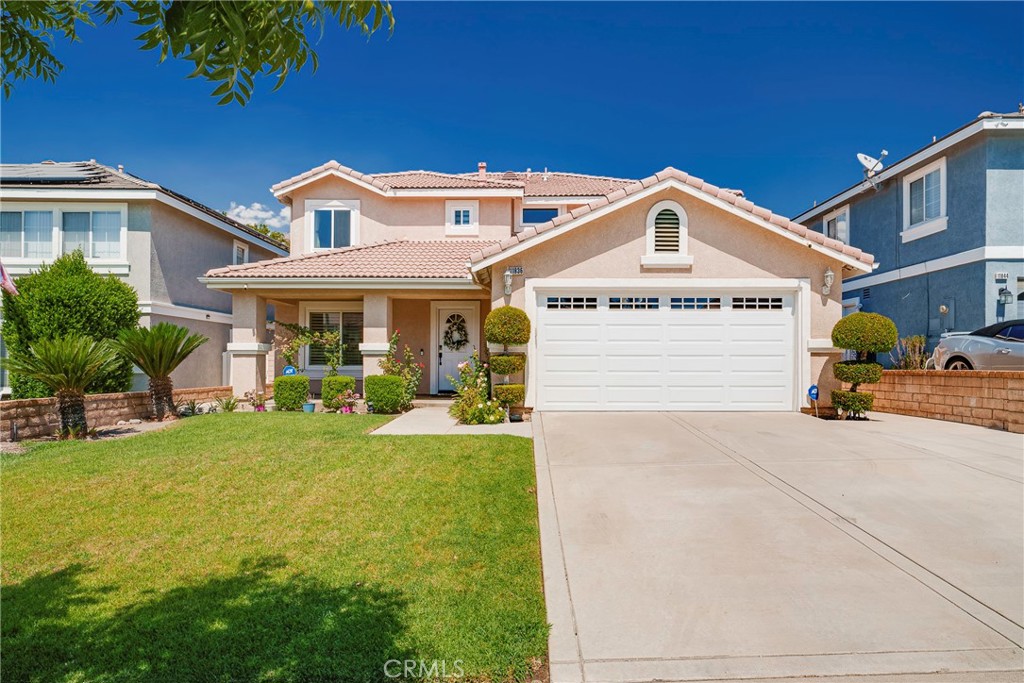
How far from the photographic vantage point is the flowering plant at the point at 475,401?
10.5 meters

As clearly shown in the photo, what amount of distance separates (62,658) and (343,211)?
50.5 ft

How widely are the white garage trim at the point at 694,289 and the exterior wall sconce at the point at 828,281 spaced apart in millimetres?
321

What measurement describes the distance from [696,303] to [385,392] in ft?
23.4

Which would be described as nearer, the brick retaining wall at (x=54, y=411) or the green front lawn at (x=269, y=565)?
the green front lawn at (x=269, y=565)

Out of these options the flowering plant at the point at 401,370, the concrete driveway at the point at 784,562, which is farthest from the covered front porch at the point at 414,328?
the concrete driveway at the point at 784,562

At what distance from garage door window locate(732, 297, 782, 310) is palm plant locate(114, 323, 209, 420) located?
11829 mm

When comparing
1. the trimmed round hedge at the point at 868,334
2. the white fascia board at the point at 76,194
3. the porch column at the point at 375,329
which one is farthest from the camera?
the white fascia board at the point at 76,194

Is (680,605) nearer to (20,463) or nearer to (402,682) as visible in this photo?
(402,682)

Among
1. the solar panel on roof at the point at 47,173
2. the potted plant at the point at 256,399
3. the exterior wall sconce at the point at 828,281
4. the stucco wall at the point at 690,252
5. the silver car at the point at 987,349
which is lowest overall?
the potted plant at the point at 256,399

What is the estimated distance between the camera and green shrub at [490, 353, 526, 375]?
10617 millimetres

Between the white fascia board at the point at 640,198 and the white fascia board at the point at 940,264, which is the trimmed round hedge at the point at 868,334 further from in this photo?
the white fascia board at the point at 940,264

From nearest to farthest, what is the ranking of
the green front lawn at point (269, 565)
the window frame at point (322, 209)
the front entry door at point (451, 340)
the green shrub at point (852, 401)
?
the green front lawn at point (269, 565) → the green shrub at point (852, 401) → the front entry door at point (451, 340) → the window frame at point (322, 209)

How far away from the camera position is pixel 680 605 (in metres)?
3.73

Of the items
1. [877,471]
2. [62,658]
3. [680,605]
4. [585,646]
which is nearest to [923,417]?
[877,471]
